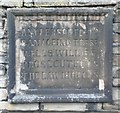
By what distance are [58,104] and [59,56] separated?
0.45 meters

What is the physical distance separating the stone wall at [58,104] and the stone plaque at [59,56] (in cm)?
6

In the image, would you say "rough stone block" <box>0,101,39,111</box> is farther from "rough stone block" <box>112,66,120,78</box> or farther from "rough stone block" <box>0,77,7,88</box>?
"rough stone block" <box>112,66,120,78</box>

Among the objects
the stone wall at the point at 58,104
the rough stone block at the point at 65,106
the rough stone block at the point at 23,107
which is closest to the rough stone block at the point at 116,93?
the stone wall at the point at 58,104

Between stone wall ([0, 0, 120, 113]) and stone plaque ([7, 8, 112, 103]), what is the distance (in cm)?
6

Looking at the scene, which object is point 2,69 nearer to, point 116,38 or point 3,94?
point 3,94

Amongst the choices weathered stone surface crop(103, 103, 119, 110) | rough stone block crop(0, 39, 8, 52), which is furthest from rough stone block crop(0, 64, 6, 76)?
weathered stone surface crop(103, 103, 119, 110)

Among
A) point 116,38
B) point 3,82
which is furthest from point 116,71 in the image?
point 3,82

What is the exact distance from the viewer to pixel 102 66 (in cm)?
325

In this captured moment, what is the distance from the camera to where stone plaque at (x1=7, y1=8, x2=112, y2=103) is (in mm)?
3244

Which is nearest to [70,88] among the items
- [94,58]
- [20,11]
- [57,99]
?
[57,99]

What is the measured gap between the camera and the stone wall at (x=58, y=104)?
3.26 metres

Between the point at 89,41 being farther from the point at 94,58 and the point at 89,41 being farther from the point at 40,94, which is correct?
the point at 40,94

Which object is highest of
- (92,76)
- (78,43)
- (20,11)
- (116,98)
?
(20,11)

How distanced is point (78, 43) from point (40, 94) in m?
0.59
